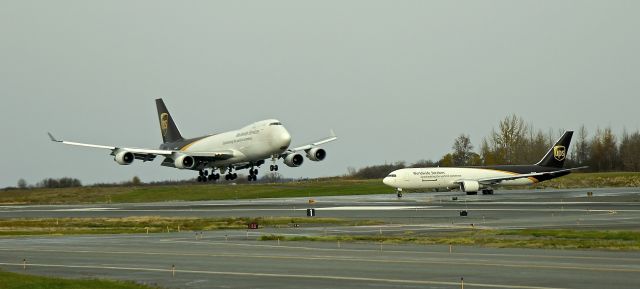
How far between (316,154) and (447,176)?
20.2 m

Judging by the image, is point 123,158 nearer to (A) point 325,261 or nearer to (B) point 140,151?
(B) point 140,151

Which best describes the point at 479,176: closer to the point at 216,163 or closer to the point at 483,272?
the point at 216,163

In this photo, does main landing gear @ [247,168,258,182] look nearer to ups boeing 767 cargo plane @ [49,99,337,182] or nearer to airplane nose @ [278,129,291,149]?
ups boeing 767 cargo plane @ [49,99,337,182]

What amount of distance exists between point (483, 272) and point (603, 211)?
3861 cm

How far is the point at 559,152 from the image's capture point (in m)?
113

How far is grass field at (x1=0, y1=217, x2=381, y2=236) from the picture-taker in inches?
2318

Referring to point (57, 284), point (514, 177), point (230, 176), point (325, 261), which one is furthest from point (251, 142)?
point (57, 284)

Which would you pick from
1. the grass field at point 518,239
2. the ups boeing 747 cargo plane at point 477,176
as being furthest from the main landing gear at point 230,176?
the grass field at point 518,239

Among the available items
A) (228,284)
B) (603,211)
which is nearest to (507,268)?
(228,284)

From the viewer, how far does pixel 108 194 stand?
407 ft

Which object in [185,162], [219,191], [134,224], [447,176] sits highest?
[185,162]

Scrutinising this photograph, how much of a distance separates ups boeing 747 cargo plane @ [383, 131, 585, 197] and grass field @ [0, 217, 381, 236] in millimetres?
35792

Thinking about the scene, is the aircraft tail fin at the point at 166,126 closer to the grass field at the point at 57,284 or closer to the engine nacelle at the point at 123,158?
the engine nacelle at the point at 123,158

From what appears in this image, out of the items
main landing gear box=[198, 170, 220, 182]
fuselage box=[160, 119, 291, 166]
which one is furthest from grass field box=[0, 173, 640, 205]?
fuselage box=[160, 119, 291, 166]
